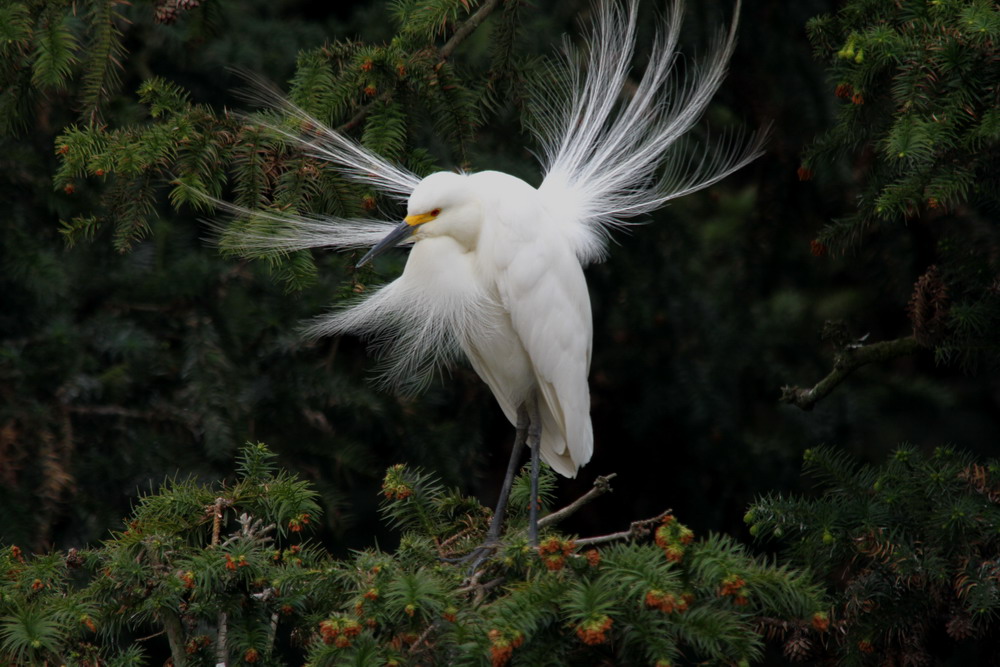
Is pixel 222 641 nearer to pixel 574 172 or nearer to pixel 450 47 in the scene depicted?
pixel 450 47

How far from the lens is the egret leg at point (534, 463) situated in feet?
8.50

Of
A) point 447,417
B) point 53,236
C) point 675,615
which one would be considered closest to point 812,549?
point 675,615

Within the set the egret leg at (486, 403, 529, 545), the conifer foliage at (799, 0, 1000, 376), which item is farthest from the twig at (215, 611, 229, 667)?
the conifer foliage at (799, 0, 1000, 376)

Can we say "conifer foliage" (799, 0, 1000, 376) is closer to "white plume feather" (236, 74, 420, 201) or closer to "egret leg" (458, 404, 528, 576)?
"egret leg" (458, 404, 528, 576)

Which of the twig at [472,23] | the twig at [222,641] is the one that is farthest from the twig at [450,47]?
the twig at [222,641]

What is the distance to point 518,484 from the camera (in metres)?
2.87

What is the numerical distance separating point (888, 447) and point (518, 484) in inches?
114

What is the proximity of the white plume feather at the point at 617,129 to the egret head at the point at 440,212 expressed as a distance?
39 cm

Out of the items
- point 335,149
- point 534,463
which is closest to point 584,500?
point 534,463

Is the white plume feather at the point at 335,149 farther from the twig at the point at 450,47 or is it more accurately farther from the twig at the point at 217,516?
the twig at the point at 217,516

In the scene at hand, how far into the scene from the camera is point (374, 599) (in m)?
1.81

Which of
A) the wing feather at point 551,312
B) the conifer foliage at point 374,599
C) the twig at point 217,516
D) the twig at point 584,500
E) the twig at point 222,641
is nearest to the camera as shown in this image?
the conifer foliage at point 374,599

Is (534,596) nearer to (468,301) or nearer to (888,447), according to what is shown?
(468,301)

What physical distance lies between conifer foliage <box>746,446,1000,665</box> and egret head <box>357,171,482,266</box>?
1036mm
